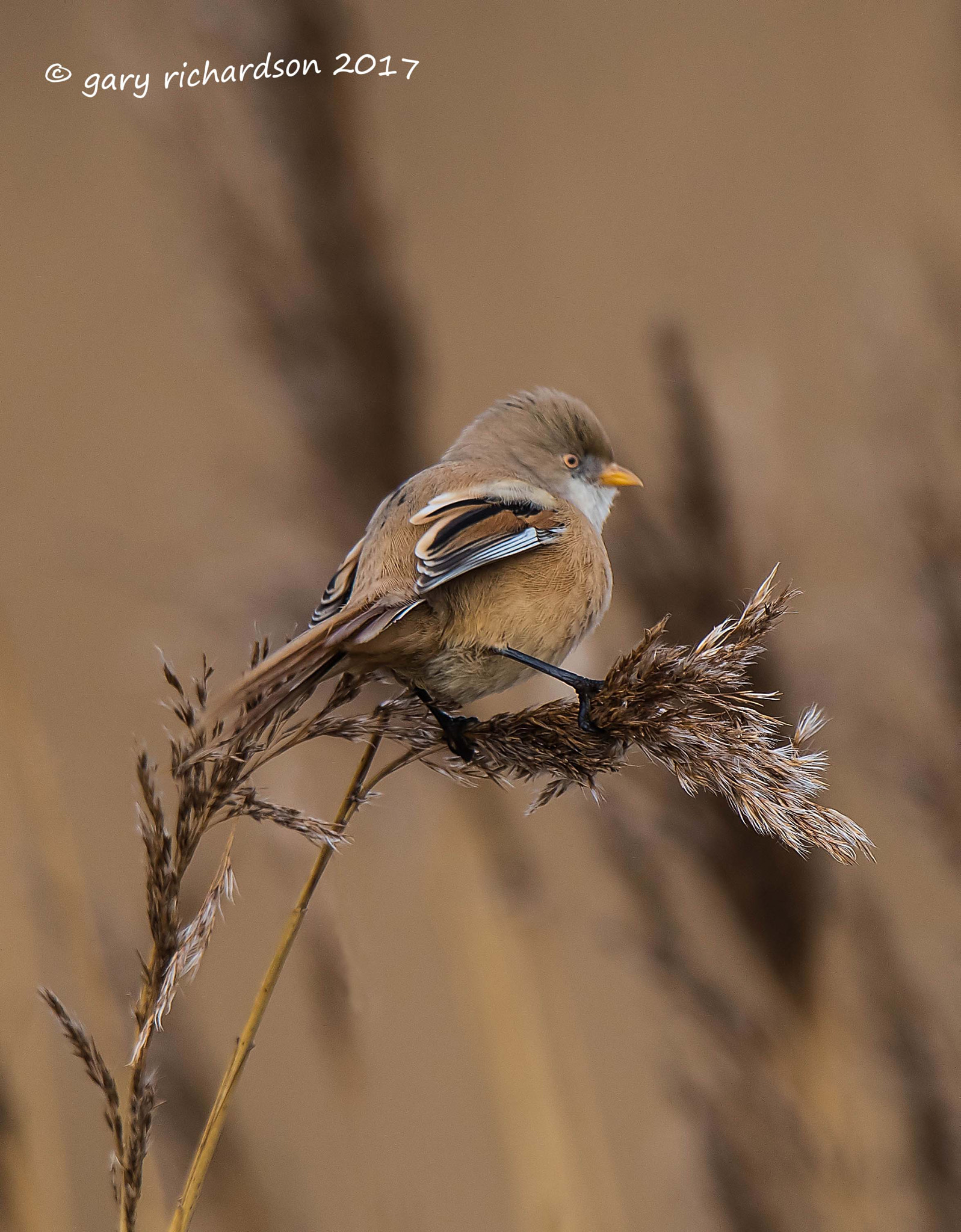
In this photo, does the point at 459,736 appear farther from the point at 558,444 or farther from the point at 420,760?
the point at 558,444

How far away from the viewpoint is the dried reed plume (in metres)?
1.00

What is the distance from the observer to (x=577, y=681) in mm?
1479

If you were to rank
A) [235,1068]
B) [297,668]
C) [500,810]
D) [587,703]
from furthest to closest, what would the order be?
[500,810]
[587,703]
[297,668]
[235,1068]

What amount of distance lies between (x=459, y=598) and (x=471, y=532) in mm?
101

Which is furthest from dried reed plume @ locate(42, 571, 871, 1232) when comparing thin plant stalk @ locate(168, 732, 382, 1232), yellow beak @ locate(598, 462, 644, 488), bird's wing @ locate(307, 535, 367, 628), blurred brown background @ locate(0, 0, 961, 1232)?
yellow beak @ locate(598, 462, 644, 488)

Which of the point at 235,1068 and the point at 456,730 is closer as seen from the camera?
the point at 235,1068

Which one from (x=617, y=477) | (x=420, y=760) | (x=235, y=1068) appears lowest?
(x=235, y=1068)

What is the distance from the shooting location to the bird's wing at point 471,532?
153cm

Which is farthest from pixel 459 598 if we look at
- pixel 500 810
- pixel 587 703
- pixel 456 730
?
pixel 500 810

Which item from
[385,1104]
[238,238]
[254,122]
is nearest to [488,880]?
[385,1104]

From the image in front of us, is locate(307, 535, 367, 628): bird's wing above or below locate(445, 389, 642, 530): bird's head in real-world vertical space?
below

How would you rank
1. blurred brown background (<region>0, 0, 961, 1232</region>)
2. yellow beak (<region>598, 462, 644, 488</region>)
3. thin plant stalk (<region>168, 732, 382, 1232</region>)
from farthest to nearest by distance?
yellow beak (<region>598, 462, 644, 488</region>) → blurred brown background (<region>0, 0, 961, 1232</region>) → thin plant stalk (<region>168, 732, 382, 1232</region>)

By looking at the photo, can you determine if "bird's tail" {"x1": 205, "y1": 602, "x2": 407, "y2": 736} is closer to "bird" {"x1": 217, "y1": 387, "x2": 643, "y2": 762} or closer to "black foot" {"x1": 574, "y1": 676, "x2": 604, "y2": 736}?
"bird" {"x1": 217, "y1": 387, "x2": 643, "y2": 762}

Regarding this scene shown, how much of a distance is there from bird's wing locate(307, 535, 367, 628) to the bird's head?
19.7 inches
